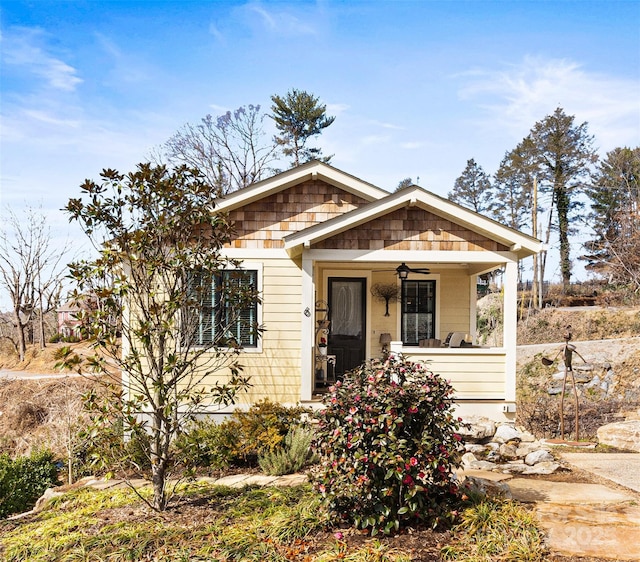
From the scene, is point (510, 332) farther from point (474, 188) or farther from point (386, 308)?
point (474, 188)

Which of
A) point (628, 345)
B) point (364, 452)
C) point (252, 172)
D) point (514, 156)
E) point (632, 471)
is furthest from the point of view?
point (514, 156)

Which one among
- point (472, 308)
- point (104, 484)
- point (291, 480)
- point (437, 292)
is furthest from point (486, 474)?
point (472, 308)

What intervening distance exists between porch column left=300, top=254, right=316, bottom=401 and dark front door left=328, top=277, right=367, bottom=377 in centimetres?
257

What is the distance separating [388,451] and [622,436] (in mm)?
5603

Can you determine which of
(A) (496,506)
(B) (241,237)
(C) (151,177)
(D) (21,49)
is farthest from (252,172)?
(A) (496,506)

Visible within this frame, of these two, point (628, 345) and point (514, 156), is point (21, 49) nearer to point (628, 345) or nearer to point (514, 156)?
point (628, 345)

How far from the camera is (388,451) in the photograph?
4.07 m

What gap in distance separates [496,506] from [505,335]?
14.4 feet

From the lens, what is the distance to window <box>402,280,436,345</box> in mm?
11234

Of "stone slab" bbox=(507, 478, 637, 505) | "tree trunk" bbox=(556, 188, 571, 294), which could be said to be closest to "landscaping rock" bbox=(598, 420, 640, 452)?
"stone slab" bbox=(507, 478, 637, 505)

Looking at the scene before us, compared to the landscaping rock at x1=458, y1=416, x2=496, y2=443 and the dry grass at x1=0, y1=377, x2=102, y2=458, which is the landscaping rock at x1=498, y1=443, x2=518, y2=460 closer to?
the landscaping rock at x1=458, y1=416, x2=496, y2=443

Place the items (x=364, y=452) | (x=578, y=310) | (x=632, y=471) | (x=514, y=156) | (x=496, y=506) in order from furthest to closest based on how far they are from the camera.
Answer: (x=514, y=156)
(x=578, y=310)
(x=632, y=471)
(x=496, y=506)
(x=364, y=452)

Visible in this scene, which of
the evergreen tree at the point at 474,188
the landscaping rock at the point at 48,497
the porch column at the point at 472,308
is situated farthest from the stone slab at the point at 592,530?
the evergreen tree at the point at 474,188

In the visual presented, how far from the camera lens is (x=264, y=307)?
8.80 metres
